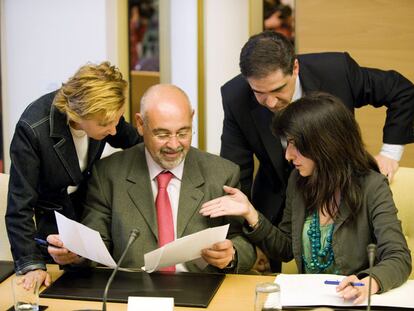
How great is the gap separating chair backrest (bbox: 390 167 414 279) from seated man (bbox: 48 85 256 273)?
551mm

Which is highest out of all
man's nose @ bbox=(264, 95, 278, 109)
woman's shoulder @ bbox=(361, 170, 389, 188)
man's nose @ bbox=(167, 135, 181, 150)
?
man's nose @ bbox=(264, 95, 278, 109)

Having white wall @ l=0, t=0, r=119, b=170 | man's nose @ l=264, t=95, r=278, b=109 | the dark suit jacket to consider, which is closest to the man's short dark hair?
man's nose @ l=264, t=95, r=278, b=109

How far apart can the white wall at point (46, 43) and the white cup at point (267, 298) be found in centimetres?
286

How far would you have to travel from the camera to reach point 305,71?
276 cm

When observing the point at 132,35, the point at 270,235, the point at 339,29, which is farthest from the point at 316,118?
the point at 132,35

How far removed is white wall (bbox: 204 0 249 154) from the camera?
4234 mm

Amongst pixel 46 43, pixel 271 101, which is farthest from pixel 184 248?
pixel 46 43

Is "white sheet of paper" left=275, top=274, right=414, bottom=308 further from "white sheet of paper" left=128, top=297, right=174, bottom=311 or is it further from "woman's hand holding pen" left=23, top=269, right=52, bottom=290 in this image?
"woman's hand holding pen" left=23, top=269, right=52, bottom=290

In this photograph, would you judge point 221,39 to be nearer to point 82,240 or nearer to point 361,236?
point 361,236

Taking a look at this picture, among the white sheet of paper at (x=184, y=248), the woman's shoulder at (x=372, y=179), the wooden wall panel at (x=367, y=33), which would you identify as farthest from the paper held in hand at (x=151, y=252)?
the wooden wall panel at (x=367, y=33)

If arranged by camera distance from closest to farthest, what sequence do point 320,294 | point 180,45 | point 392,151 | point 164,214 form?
1. point 320,294
2. point 164,214
3. point 392,151
4. point 180,45

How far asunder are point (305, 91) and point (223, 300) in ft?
3.36

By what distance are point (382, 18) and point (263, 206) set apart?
4.87ft

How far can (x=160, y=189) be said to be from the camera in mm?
2426
